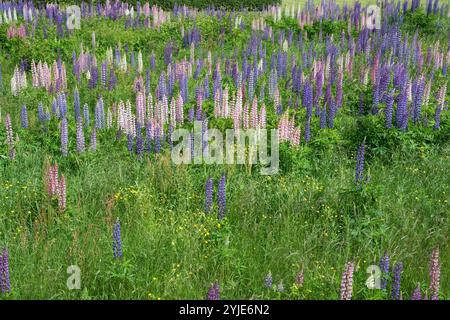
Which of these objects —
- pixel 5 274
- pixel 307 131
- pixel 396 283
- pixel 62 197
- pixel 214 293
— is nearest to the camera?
pixel 214 293

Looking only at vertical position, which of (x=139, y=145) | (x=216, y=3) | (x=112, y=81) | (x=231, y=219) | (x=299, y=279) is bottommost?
(x=231, y=219)

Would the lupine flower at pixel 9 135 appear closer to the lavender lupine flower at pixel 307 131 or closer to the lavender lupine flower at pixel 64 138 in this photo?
the lavender lupine flower at pixel 64 138

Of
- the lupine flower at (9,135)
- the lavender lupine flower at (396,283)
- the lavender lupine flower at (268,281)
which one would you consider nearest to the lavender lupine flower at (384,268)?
the lavender lupine flower at (396,283)

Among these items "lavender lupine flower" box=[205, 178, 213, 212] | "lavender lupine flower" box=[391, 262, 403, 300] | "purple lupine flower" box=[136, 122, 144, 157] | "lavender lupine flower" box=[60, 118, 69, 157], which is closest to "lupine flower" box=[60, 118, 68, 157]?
"lavender lupine flower" box=[60, 118, 69, 157]

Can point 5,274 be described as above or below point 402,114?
below

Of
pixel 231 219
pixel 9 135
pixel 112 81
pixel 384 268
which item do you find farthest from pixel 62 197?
pixel 112 81

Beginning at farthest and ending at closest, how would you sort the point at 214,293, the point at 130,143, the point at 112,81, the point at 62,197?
the point at 112,81 < the point at 130,143 < the point at 62,197 < the point at 214,293

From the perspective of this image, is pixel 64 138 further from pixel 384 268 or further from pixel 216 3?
pixel 216 3

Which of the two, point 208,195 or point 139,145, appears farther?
point 139,145

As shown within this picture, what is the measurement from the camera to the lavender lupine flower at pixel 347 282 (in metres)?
3.79

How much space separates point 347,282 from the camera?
3.84 metres

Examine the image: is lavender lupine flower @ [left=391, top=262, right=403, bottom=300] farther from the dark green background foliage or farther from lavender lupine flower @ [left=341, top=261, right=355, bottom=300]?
the dark green background foliage

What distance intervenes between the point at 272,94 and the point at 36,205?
400 centimetres

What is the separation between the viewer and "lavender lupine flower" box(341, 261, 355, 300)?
3.79 meters
